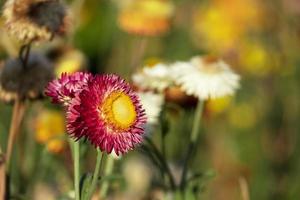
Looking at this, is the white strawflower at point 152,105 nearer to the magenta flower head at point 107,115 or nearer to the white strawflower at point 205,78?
the white strawflower at point 205,78

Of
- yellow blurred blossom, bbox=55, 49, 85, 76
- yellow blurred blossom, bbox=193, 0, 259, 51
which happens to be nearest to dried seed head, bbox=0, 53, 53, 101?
yellow blurred blossom, bbox=55, 49, 85, 76

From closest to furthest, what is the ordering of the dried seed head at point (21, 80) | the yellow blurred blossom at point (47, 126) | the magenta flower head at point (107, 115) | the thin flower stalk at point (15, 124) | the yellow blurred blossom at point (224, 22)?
1. the magenta flower head at point (107, 115)
2. the thin flower stalk at point (15, 124)
3. the dried seed head at point (21, 80)
4. the yellow blurred blossom at point (47, 126)
5. the yellow blurred blossom at point (224, 22)

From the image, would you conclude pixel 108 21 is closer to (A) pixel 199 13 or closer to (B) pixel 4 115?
(A) pixel 199 13

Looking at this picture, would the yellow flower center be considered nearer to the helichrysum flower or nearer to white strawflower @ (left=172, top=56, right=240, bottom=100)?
the helichrysum flower

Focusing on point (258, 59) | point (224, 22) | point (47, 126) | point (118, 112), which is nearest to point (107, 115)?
point (118, 112)

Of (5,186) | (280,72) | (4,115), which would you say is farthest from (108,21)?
(5,186)

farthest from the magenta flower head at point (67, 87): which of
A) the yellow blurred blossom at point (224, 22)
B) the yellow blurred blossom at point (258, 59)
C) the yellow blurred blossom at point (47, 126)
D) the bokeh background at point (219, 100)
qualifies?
the yellow blurred blossom at point (224, 22)
